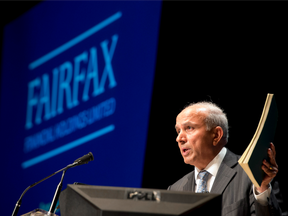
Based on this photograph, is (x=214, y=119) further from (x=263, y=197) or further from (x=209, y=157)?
(x=263, y=197)

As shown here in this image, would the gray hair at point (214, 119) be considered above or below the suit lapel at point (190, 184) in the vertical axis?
above

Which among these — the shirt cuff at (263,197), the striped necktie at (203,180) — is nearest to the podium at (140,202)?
the shirt cuff at (263,197)

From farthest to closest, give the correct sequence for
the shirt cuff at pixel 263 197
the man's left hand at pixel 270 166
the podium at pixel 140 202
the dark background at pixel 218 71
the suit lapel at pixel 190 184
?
the dark background at pixel 218 71 < the suit lapel at pixel 190 184 < the shirt cuff at pixel 263 197 < the man's left hand at pixel 270 166 < the podium at pixel 140 202

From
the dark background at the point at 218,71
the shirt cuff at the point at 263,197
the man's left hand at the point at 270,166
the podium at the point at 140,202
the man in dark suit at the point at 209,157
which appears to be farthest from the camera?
the dark background at the point at 218,71

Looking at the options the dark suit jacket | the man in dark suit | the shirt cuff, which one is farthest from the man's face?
the shirt cuff

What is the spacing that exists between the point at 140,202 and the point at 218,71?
2.26 m

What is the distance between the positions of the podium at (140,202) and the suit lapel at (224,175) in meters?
0.99

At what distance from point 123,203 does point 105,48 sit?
2872 mm

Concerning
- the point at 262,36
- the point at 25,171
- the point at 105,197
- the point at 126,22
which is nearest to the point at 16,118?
the point at 25,171

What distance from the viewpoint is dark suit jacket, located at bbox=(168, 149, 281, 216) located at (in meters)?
1.78

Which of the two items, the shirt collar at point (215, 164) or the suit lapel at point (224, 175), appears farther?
the shirt collar at point (215, 164)

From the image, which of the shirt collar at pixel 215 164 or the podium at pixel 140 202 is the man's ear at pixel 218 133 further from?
the podium at pixel 140 202

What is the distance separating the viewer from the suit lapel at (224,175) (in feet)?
7.21

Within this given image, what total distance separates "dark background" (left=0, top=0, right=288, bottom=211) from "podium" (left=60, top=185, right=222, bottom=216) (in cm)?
188
